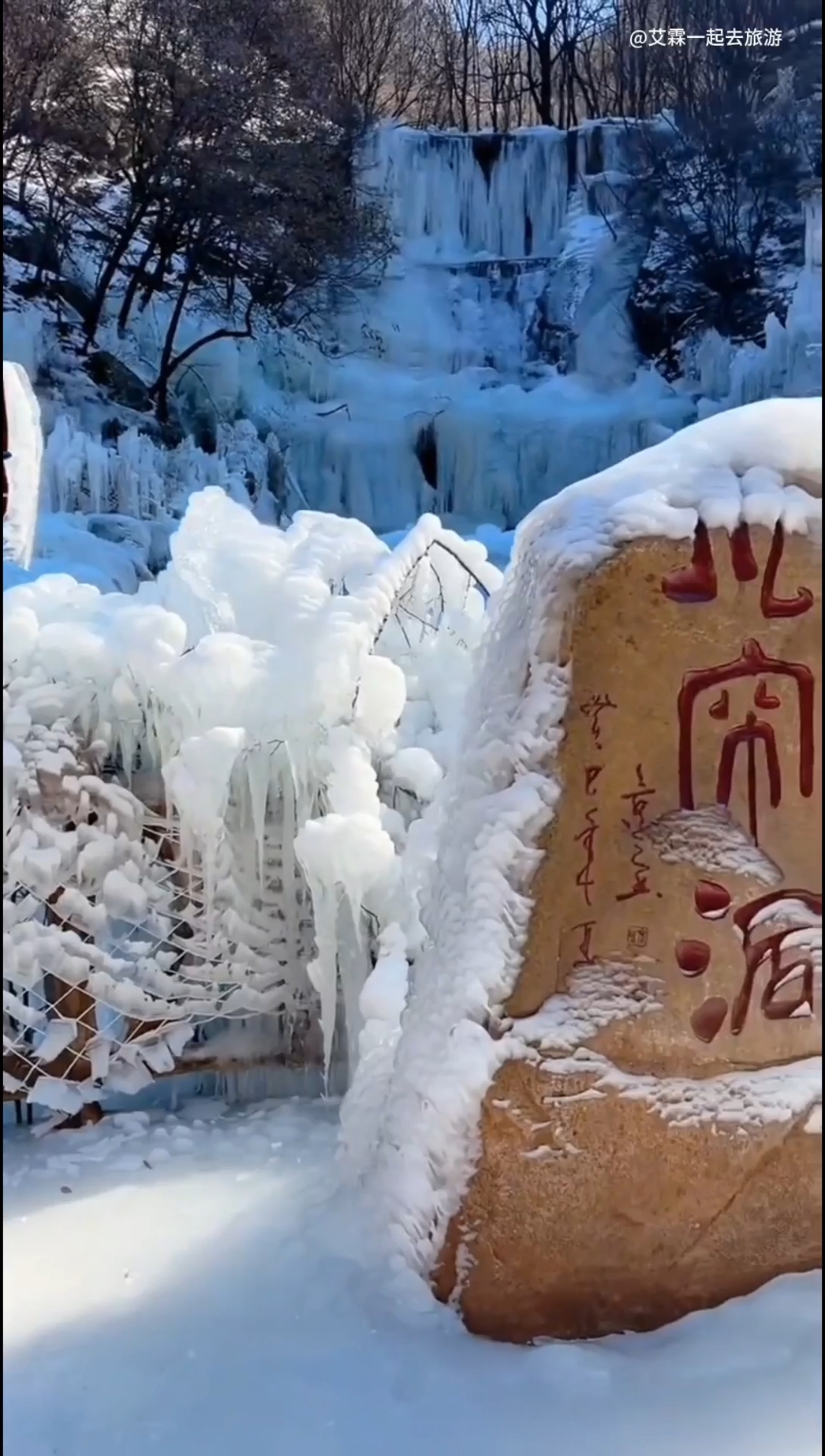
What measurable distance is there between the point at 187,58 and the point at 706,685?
23.0ft

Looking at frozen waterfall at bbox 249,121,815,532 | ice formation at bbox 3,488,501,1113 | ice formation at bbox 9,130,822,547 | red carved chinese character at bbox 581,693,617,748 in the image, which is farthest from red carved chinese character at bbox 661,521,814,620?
frozen waterfall at bbox 249,121,815,532

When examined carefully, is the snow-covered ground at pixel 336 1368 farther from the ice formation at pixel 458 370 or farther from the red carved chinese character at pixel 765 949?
the ice formation at pixel 458 370

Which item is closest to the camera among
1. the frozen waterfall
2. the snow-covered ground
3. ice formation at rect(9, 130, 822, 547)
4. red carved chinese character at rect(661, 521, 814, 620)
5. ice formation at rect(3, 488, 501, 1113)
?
the snow-covered ground

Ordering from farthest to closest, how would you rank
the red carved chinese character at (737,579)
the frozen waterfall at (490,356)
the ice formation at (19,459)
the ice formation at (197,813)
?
the frozen waterfall at (490,356) → the ice formation at (197,813) → the ice formation at (19,459) → the red carved chinese character at (737,579)

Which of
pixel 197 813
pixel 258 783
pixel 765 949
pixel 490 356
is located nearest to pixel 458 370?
pixel 490 356

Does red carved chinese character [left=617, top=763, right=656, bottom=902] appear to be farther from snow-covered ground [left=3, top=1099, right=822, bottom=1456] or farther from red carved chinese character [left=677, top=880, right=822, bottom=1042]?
snow-covered ground [left=3, top=1099, right=822, bottom=1456]

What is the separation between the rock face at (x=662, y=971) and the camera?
1.32m

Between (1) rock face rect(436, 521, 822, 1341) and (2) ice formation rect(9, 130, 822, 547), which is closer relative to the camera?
(1) rock face rect(436, 521, 822, 1341)

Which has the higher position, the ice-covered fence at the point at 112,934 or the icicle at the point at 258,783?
the icicle at the point at 258,783

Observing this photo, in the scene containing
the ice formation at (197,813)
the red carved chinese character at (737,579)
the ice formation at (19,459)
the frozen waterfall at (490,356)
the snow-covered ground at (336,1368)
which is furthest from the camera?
the frozen waterfall at (490,356)

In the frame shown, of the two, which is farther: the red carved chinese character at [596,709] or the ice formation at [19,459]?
the ice formation at [19,459]

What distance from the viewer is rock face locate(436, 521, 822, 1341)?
4.32 ft

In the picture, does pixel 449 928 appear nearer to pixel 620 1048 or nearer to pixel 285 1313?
pixel 620 1048

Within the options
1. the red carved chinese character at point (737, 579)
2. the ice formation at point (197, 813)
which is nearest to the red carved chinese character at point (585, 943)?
the red carved chinese character at point (737, 579)
